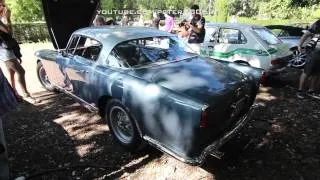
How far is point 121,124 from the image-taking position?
4445 millimetres

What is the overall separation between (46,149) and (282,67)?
17.5ft

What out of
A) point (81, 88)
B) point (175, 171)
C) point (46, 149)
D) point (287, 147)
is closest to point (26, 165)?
point (46, 149)

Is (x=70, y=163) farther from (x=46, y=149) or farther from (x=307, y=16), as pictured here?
(x=307, y=16)

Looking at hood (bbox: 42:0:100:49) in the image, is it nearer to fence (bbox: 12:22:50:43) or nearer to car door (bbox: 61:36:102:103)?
car door (bbox: 61:36:102:103)

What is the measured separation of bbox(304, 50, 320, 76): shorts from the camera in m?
6.33

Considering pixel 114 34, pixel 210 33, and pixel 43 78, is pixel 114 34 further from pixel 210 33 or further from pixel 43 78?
pixel 210 33

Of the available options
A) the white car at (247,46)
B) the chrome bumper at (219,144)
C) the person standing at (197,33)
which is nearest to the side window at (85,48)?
the chrome bumper at (219,144)

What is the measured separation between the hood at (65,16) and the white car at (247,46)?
301 centimetres

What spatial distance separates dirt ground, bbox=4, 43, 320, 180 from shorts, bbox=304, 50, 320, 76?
2.83ft

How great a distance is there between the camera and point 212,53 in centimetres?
786

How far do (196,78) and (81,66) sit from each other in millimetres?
2058

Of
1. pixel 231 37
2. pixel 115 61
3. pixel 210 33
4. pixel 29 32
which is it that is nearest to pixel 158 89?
pixel 115 61

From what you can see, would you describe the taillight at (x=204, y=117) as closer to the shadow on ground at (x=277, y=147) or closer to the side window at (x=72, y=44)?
the shadow on ground at (x=277, y=147)

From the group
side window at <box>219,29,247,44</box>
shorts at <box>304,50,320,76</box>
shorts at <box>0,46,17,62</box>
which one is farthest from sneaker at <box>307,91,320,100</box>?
shorts at <box>0,46,17,62</box>
